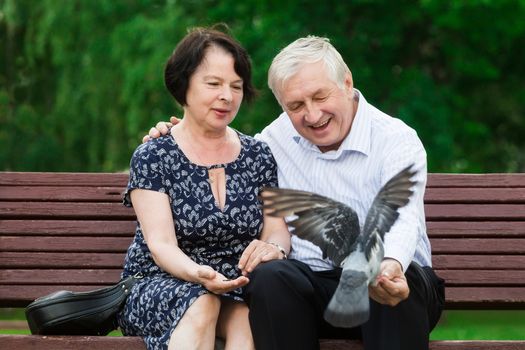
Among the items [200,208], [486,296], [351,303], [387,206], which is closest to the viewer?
[351,303]

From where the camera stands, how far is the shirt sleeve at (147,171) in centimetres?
405

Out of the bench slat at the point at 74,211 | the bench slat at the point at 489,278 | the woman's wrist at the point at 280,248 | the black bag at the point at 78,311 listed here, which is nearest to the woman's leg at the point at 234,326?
the woman's wrist at the point at 280,248

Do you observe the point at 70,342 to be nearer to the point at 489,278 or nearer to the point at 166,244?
the point at 166,244

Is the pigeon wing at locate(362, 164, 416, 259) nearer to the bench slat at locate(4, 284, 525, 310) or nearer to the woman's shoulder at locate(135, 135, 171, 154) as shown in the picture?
the woman's shoulder at locate(135, 135, 171, 154)

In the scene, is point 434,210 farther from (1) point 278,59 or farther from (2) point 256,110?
(2) point 256,110

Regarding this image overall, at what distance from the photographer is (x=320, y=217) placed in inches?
141

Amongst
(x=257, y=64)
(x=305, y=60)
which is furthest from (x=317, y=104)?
(x=257, y=64)

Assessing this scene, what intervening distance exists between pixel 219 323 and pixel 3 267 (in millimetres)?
1150

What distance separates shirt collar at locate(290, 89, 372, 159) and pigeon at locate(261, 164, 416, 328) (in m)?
0.49

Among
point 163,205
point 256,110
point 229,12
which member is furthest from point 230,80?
point 229,12

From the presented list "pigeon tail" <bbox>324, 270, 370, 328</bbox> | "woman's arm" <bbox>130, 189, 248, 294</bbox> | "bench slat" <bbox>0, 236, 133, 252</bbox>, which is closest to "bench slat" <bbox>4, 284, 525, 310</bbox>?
"bench slat" <bbox>0, 236, 133, 252</bbox>

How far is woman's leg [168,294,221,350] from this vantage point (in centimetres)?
375

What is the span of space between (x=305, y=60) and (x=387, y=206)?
74 centimetres

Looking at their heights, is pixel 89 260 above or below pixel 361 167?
below
